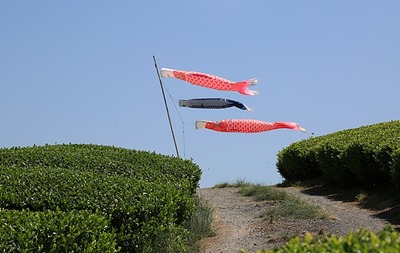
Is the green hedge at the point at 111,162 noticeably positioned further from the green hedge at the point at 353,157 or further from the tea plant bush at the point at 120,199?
the green hedge at the point at 353,157

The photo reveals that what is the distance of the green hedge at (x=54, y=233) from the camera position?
6805mm

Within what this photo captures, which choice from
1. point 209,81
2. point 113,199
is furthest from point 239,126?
point 113,199

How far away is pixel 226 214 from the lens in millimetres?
13250

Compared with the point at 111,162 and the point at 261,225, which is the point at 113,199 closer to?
the point at 111,162

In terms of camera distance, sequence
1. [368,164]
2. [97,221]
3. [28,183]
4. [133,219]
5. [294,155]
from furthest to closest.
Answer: [294,155], [368,164], [28,183], [133,219], [97,221]

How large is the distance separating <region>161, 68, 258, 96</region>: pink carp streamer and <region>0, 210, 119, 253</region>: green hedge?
8.47 metres

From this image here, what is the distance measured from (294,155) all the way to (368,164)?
4808 millimetres

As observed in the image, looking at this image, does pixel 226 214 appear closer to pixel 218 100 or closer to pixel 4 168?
pixel 218 100

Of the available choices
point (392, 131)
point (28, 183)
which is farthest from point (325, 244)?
point (392, 131)

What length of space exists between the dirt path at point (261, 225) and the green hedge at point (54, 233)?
2.92 m

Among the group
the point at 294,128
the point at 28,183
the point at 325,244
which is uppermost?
the point at 294,128

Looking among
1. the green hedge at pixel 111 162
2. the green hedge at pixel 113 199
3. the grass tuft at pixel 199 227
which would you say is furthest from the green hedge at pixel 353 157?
the green hedge at pixel 113 199

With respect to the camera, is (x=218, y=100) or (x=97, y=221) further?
(x=218, y=100)

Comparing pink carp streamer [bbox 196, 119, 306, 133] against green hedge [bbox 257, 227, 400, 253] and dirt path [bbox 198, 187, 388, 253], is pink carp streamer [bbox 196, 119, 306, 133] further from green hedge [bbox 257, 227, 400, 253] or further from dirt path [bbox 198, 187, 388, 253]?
green hedge [bbox 257, 227, 400, 253]
